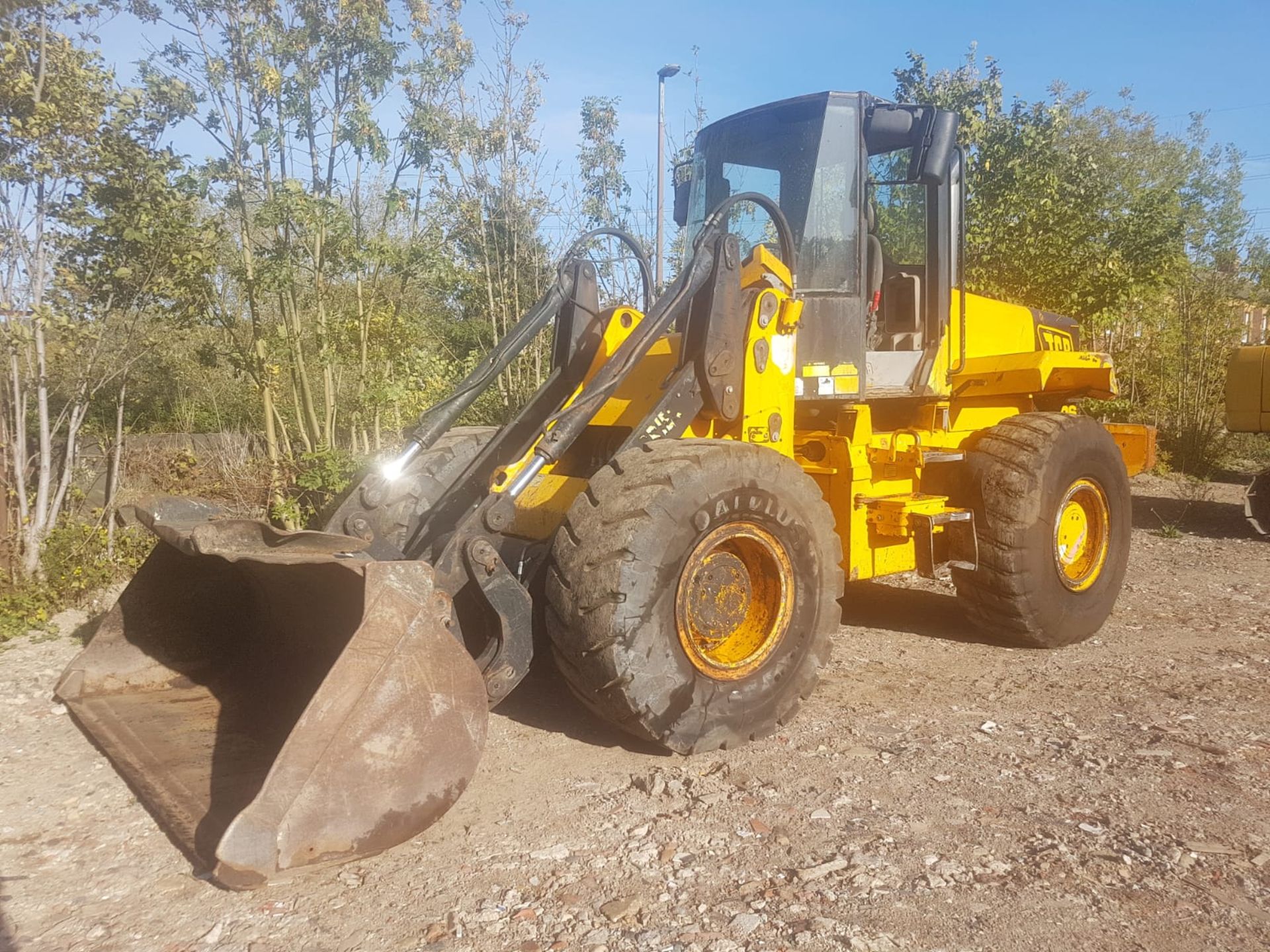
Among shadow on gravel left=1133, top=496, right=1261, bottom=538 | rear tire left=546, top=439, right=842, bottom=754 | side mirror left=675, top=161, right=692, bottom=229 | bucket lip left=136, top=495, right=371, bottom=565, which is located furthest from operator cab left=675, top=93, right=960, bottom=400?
shadow on gravel left=1133, top=496, right=1261, bottom=538

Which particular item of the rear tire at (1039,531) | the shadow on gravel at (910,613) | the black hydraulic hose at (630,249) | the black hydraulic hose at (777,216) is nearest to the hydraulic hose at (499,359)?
the black hydraulic hose at (630,249)

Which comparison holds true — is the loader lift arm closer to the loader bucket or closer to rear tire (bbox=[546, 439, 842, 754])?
rear tire (bbox=[546, 439, 842, 754])

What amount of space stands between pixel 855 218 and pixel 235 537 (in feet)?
11.7

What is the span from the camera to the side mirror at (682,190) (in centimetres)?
630

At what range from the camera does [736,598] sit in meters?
4.41

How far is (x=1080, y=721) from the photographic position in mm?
4613

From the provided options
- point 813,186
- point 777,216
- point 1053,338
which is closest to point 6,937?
point 777,216

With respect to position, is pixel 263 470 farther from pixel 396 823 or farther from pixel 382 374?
pixel 396 823

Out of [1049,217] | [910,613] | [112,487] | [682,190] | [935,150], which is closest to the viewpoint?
[935,150]

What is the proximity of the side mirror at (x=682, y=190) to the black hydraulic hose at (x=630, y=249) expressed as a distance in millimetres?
580

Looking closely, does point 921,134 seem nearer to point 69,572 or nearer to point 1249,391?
point 69,572

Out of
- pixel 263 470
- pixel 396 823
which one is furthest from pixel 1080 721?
pixel 263 470

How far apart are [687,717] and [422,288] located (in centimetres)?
659

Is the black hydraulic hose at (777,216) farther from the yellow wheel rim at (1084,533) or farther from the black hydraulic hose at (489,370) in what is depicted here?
the yellow wheel rim at (1084,533)
